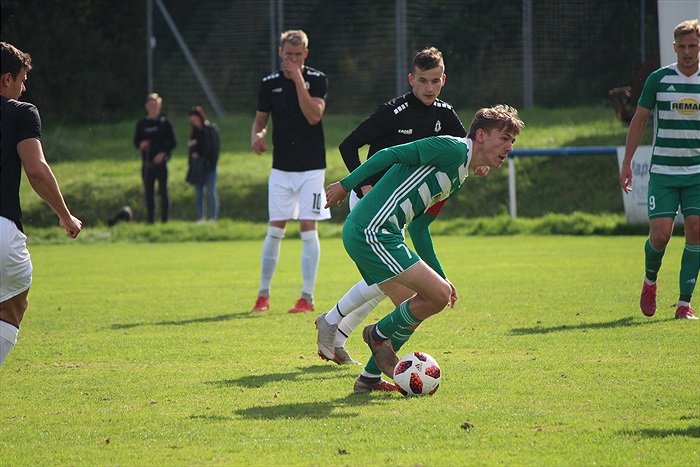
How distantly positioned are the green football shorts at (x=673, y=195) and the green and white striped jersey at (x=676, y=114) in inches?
2.3

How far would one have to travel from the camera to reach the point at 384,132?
7000 millimetres

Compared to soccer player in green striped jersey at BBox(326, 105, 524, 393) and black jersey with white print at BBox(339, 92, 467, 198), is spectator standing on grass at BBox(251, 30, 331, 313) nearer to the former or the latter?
black jersey with white print at BBox(339, 92, 467, 198)

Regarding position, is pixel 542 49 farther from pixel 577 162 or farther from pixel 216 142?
pixel 216 142

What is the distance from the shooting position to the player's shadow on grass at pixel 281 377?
623cm

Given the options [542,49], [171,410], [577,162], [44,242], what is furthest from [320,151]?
[542,49]

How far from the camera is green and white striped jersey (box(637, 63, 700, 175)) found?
26.8 feet

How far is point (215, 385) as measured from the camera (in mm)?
6203

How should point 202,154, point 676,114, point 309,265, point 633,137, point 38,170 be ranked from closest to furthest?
point 38,170, point 676,114, point 633,137, point 309,265, point 202,154

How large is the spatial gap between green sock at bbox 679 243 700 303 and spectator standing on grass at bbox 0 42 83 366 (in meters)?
5.34

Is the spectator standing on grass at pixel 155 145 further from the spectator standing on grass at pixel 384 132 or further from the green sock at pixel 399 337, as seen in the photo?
the green sock at pixel 399 337

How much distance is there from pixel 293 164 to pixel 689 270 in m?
3.90

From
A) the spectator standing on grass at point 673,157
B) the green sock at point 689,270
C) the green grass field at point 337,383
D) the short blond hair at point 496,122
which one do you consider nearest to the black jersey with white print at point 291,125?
the green grass field at point 337,383

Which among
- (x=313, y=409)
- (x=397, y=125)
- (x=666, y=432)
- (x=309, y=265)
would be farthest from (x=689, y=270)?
(x=313, y=409)

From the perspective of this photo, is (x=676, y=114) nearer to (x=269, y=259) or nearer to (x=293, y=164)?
(x=293, y=164)
